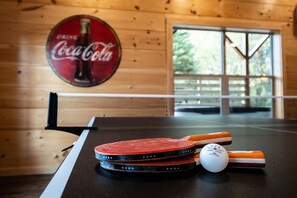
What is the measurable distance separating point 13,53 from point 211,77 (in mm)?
2474

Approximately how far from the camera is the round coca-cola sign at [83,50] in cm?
299

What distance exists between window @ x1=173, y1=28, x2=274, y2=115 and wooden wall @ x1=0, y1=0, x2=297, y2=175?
0.75 ft

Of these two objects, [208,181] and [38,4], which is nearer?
[208,181]

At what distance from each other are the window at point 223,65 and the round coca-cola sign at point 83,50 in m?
0.87

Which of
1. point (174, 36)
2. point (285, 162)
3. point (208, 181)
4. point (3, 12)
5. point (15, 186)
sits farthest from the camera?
point (174, 36)

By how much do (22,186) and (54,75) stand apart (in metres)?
1.24

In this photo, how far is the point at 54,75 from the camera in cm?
297

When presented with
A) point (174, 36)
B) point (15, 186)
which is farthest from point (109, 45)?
point (15, 186)

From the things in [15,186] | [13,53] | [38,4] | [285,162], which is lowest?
[15,186]

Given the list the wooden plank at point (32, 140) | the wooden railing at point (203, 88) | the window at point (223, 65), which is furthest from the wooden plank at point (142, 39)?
the wooden plank at point (32, 140)

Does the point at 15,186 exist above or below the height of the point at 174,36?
below

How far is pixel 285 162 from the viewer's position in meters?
0.57

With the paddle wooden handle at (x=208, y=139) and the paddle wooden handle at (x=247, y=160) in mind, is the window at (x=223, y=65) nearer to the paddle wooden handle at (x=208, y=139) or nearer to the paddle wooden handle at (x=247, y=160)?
the paddle wooden handle at (x=208, y=139)

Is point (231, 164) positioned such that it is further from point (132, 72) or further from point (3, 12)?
point (3, 12)
